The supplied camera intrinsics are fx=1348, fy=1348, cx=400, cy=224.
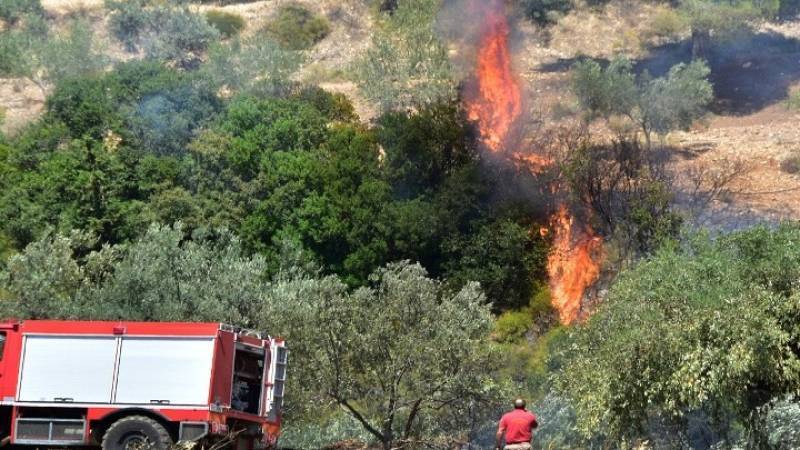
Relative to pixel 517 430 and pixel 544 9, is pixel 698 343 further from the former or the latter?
pixel 544 9

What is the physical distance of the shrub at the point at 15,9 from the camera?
95.0 meters

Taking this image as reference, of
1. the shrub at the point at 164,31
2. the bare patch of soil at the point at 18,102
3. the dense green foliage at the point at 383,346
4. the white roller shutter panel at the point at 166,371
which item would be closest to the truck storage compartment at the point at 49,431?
the white roller shutter panel at the point at 166,371

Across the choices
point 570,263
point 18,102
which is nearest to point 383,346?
point 570,263

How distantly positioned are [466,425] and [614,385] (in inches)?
337

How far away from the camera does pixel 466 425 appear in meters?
38.1

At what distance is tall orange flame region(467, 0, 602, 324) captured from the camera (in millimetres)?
60156

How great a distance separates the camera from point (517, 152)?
65.4 m

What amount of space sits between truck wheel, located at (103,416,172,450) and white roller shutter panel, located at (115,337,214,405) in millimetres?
472

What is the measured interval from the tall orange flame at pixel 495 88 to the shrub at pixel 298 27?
23.6 metres

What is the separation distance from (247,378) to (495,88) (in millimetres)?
40157

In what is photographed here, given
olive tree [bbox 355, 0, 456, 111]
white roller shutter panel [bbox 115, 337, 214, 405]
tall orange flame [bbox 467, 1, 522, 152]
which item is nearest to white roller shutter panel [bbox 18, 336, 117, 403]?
white roller shutter panel [bbox 115, 337, 214, 405]

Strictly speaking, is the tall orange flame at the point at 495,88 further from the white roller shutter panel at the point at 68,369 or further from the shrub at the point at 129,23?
the white roller shutter panel at the point at 68,369

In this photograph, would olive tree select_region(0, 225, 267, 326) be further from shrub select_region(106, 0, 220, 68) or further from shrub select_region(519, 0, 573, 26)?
shrub select_region(106, 0, 220, 68)

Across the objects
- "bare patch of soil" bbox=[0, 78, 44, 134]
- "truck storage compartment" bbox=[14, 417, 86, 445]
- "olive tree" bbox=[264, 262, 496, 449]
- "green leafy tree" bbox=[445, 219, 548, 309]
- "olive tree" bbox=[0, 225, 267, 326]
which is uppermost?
"bare patch of soil" bbox=[0, 78, 44, 134]
